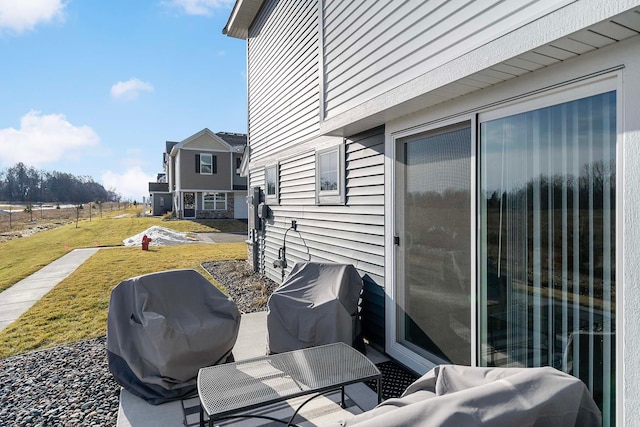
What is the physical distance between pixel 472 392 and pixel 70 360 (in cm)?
445

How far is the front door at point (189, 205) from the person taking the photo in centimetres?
2522

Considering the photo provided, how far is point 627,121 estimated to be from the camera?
1.87m

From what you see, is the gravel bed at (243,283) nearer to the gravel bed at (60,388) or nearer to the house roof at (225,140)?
the gravel bed at (60,388)

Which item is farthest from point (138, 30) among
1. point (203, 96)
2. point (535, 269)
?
point (535, 269)

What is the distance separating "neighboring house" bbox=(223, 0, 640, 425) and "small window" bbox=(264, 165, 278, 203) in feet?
9.10

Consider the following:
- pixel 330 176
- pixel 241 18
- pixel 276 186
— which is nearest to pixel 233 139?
pixel 241 18

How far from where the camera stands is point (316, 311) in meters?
3.63

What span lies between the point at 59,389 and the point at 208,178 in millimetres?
22048

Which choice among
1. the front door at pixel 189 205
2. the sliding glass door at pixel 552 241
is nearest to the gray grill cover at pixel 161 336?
the sliding glass door at pixel 552 241

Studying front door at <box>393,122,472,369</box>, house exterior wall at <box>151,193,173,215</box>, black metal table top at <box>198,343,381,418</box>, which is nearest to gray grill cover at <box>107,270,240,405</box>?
black metal table top at <box>198,343,381,418</box>

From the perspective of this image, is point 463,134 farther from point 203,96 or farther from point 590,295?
point 203,96

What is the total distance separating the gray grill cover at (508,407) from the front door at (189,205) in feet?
84.2

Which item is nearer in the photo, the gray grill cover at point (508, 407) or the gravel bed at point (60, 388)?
the gray grill cover at point (508, 407)

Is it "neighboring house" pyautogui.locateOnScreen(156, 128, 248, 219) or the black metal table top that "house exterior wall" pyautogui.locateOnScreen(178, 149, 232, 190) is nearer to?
"neighboring house" pyautogui.locateOnScreen(156, 128, 248, 219)
